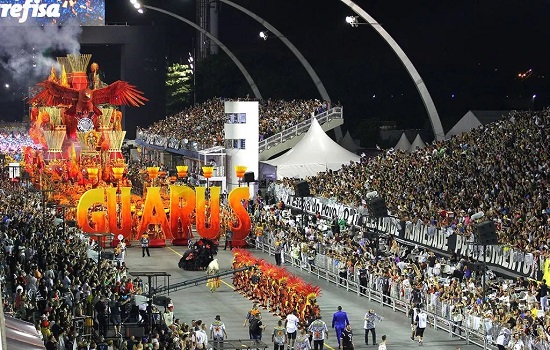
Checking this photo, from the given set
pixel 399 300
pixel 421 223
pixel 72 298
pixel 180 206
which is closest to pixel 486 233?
pixel 399 300

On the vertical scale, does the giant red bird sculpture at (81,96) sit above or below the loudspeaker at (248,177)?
above

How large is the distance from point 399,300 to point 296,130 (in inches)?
1280

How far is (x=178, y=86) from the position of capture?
106m

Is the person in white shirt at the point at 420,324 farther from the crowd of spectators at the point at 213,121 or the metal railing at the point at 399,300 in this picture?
the crowd of spectators at the point at 213,121

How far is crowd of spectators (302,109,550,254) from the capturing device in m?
36.6

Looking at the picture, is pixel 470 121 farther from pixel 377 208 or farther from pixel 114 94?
pixel 377 208

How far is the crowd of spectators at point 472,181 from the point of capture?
36.6 meters

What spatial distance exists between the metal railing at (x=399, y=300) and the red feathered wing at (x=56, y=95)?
1706cm

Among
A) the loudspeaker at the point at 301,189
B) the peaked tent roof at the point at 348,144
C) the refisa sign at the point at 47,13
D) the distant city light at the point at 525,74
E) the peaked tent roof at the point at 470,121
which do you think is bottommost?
the loudspeaker at the point at 301,189

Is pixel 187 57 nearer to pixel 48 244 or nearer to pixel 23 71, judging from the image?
pixel 23 71

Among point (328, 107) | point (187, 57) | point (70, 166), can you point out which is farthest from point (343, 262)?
point (187, 57)

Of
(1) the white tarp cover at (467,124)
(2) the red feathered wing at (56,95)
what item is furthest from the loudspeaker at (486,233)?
(2) the red feathered wing at (56,95)

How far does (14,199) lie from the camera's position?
4656cm

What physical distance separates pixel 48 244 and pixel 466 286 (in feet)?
40.0
